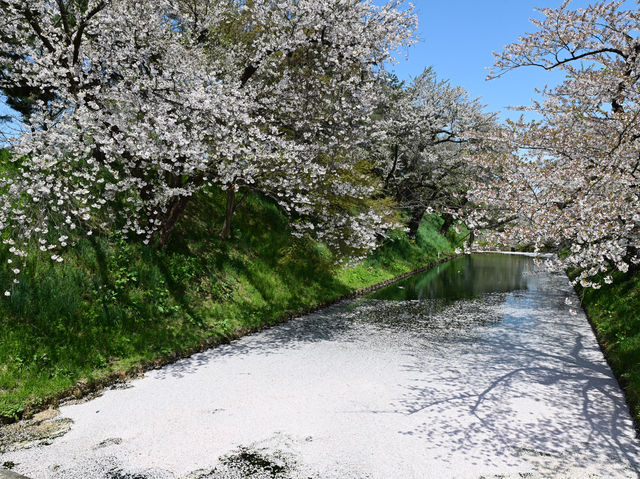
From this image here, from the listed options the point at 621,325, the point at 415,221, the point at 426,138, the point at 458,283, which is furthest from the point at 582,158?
the point at 415,221

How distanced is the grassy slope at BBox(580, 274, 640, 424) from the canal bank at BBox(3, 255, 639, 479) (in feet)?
1.22

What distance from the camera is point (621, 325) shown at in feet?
43.4

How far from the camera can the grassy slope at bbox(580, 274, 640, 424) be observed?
974 centimetres

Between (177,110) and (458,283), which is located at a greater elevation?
(177,110)

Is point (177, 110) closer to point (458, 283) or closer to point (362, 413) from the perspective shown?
point (362, 413)

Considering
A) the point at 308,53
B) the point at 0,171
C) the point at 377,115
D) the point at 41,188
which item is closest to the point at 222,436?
the point at 41,188

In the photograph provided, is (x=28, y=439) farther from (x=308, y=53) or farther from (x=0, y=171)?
(x=308, y=53)

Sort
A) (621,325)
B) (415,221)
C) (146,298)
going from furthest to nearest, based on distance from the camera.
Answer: (415,221)
(621,325)
(146,298)

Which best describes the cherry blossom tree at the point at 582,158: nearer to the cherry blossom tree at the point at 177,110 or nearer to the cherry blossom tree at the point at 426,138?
the cherry blossom tree at the point at 177,110

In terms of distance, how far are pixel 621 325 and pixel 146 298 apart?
14.4 m

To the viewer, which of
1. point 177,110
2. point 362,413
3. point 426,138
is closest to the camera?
point 362,413

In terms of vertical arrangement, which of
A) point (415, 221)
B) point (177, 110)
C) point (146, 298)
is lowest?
point (146, 298)

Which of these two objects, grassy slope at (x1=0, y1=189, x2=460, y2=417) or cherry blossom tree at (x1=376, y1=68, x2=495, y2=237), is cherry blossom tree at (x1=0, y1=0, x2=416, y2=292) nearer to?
grassy slope at (x1=0, y1=189, x2=460, y2=417)

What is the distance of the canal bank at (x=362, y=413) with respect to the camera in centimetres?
640
